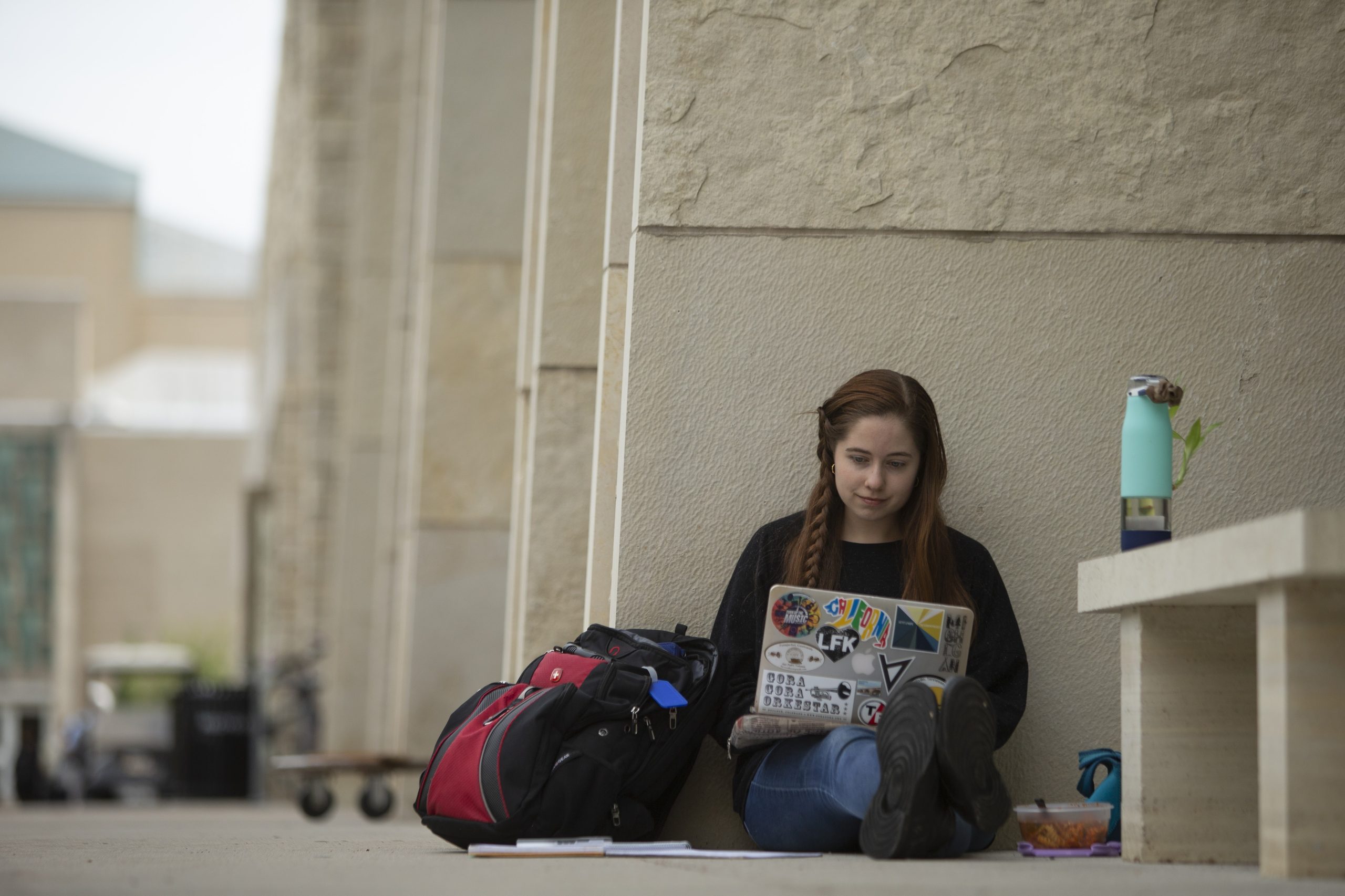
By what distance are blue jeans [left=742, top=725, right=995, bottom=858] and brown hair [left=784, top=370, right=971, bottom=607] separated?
0.44m

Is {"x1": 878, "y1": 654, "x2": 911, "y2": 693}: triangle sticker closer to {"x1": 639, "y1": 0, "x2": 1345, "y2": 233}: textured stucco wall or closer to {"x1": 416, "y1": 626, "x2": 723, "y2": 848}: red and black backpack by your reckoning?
{"x1": 416, "y1": 626, "x2": 723, "y2": 848}: red and black backpack

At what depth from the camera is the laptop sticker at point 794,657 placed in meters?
3.76

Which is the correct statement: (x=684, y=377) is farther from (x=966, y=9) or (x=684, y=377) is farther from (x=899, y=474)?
(x=966, y=9)

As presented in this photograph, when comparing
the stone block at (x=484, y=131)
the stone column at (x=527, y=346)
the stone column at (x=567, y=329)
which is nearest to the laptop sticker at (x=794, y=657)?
the stone column at (x=567, y=329)

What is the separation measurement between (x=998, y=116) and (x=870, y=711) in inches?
69.6

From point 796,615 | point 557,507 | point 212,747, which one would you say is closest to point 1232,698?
point 796,615

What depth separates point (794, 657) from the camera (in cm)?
377

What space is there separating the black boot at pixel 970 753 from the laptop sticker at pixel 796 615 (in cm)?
51

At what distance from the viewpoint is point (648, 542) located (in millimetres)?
4430

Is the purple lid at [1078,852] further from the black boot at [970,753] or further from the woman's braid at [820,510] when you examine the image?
the woman's braid at [820,510]

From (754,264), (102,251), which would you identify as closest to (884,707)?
(754,264)

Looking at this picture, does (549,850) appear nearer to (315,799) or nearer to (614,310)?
(614,310)

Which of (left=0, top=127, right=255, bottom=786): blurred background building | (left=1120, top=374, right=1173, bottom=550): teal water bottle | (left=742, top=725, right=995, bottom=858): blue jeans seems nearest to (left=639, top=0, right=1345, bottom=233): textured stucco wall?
(left=1120, top=374, right=1173, bottom=550): teal water bottle

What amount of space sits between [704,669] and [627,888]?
138 cm
